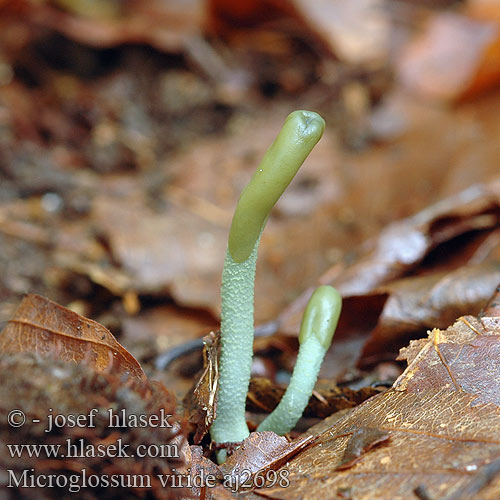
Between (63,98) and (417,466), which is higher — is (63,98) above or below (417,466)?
above

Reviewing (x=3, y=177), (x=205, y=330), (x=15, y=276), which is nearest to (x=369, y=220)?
(x=205, y=330)

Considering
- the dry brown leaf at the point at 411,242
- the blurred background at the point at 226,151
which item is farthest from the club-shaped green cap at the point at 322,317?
the dry brown leaf at the point at 411,242

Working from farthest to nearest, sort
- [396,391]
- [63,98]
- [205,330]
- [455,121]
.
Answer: [63,98] → [455,121] → [205,330] → [396,391]

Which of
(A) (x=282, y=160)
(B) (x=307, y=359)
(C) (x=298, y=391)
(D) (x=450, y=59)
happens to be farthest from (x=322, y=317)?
(D) (x=450, y=59)

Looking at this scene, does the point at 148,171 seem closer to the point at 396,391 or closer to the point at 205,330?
the point at 205,330

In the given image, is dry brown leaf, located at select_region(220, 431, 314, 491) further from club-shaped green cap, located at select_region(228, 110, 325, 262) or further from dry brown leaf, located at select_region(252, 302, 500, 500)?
club-shaped green cap, located at select_region(228, 110, 325, 262)

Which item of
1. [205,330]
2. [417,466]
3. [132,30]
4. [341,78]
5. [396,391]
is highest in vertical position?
[132,30]
